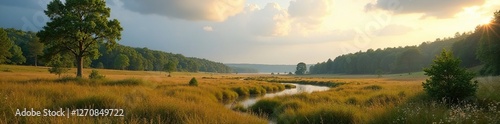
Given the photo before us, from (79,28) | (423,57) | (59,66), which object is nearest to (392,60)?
(423,57)

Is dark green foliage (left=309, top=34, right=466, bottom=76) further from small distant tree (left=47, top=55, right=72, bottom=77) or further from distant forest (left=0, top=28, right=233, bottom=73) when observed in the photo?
small distant tree (left=47, top=55, right=72, bottom=77)

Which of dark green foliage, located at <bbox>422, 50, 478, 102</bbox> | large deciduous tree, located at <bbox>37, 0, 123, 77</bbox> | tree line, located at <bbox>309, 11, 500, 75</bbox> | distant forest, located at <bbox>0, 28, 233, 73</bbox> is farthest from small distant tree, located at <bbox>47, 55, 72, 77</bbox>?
tree line, located at <bbox>309, 11, 500, 75</bbox>

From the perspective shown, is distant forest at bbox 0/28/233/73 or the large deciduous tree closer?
the large deciduous tree

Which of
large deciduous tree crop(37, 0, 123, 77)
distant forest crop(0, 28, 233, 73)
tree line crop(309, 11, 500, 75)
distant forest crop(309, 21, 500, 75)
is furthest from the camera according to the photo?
distant forest crop(0, 28, 233, 73)

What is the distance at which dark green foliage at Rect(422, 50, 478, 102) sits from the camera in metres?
12.8

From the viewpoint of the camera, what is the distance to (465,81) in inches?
504

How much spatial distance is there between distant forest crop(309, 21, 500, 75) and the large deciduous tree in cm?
2749

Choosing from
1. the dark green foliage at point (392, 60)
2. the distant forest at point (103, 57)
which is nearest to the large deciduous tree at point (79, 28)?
the distant forest at point (103, 57)

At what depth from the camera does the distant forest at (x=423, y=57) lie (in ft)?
126

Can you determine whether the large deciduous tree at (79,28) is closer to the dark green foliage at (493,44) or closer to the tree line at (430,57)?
the tree line at (430,57)

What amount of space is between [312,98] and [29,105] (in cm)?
1517

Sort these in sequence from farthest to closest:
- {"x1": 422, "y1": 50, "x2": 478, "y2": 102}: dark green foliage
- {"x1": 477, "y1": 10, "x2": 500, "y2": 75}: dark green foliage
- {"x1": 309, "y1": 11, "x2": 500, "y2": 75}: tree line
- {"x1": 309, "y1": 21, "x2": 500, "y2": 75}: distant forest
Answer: {"x1": 309, "y1": 21, "x2": 500, "y2": 75}: distant forest, {"x1": 309, "y1": 11, "x2": 500, "y2": 75}: tree line, {"x1": 477, "y1": 10, "x2": 500, "y2": 75}: dark green foliage, {"x1": 422, "y1": 50, "x2": 478, "y2": 102}: dark green foliage

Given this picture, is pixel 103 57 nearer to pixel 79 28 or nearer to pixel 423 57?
pixel 79 28

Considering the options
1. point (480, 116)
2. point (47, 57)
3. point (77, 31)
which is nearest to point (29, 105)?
point (480, 116)
